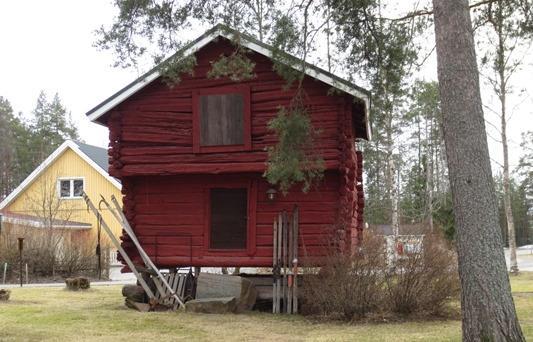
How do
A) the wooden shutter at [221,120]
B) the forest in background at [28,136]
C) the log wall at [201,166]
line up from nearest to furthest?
the log wall at [201,166] → the wooden shutter at [221,120] → the forest in background at [28,136]

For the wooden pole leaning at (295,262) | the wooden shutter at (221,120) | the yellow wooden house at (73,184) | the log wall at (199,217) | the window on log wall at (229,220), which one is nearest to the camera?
the wooden pole leaning at (295,262)

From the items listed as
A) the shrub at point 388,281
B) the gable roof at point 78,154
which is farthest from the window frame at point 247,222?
the gable roof at point 78,154

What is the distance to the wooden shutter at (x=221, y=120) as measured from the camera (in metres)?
15.1

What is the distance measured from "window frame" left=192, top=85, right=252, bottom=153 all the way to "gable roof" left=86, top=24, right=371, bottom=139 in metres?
1.03

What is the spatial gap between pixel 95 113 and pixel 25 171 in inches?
2025

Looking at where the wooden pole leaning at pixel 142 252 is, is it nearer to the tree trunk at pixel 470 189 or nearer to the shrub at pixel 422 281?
the shrub at pixel 422 281

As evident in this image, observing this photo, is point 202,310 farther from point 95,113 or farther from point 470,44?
point 470,44

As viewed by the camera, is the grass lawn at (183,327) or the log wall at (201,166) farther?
the log wall at (201,166)

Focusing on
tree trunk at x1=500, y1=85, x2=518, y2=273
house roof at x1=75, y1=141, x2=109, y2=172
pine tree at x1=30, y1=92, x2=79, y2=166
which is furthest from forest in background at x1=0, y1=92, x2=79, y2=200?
tree trunk at x1=500, y1=85, x2=518, y2=273

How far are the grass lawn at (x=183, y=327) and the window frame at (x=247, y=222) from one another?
1.76 meters

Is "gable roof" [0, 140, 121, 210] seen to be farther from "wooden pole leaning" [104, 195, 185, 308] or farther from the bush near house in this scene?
"wooden pole leaning" [104, 195, 185, 308]

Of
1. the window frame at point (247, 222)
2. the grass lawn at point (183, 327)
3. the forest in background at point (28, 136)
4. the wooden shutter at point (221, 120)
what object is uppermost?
the forest in background at point (28, 136)

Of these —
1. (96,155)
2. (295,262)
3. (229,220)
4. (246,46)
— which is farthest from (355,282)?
(96,155)

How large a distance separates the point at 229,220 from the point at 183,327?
4078 mm
